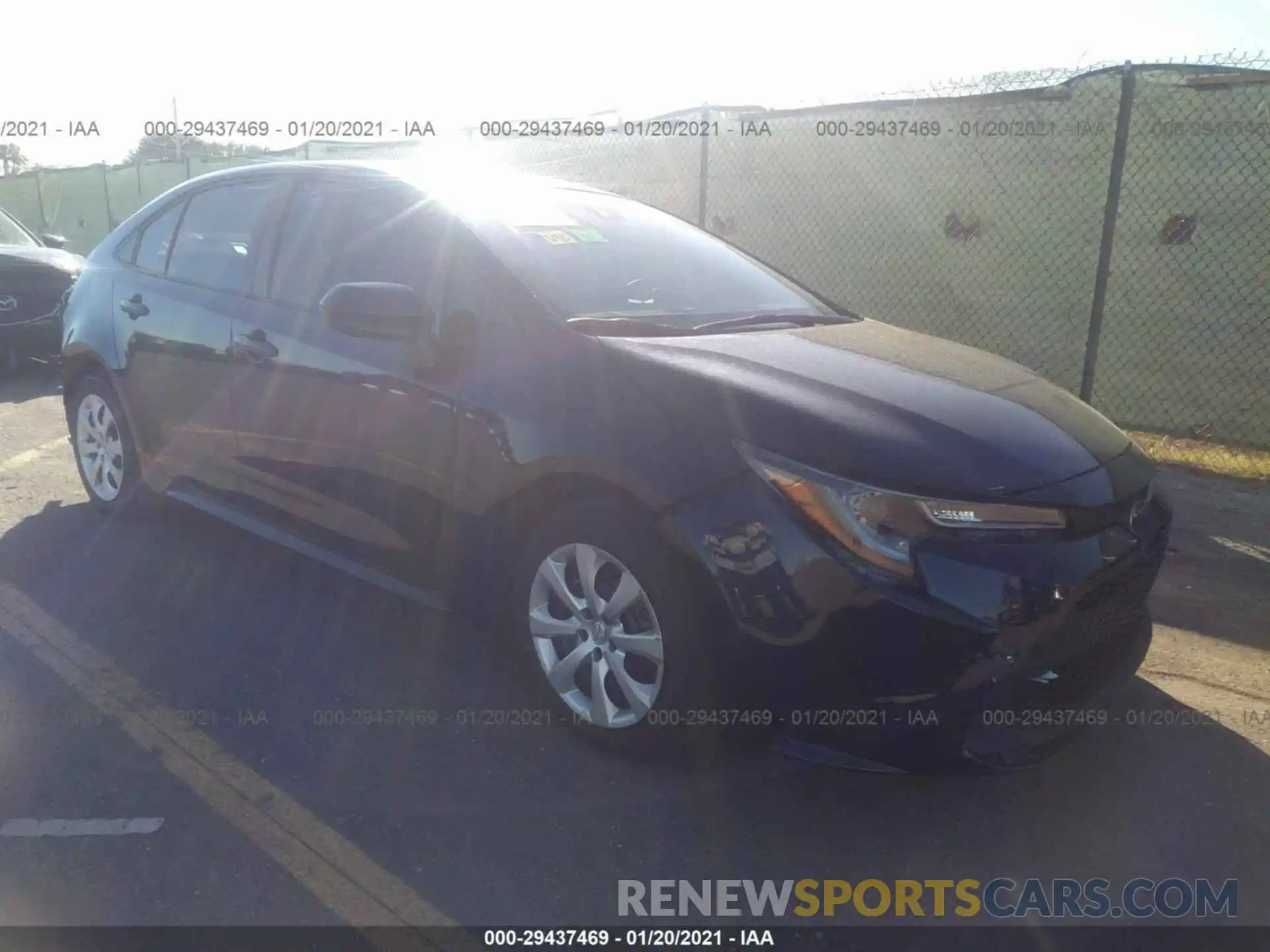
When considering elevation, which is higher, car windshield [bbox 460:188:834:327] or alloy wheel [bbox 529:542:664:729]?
car windshield [bbox 460:188:834:327]

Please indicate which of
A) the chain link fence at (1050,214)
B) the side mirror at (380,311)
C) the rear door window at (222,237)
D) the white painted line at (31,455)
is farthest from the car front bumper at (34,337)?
the side mirror at (380,311)

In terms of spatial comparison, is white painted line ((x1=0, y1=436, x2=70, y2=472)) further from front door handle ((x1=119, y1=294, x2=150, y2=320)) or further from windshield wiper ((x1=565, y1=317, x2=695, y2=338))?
windshield wiper ((x1=565, y1=317, x2=695, y2=338))

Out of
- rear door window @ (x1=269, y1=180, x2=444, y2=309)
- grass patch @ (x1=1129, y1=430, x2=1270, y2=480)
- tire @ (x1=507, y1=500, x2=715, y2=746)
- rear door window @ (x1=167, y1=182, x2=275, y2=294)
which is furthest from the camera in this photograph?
grass patch @ (x1=1129, y1=430, x2=1270, y2=480)

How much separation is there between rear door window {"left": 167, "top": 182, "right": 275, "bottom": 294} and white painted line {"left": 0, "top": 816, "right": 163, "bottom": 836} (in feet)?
7.04

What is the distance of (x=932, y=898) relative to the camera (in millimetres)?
2529

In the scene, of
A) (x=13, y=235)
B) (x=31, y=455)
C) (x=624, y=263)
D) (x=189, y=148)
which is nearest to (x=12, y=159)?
(x=189, y=148)

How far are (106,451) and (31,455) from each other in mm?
1655

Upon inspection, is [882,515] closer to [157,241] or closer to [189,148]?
[157,241]

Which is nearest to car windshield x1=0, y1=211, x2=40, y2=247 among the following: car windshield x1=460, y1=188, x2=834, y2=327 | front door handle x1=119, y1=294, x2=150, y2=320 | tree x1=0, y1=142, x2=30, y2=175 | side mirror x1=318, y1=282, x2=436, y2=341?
front door handle x1=119, y1=294, x2=150, y2=320

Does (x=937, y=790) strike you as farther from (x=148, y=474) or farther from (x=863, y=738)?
(x=148, y=474)

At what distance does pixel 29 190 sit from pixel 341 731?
55.3 ft

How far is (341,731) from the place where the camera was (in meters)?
3.22

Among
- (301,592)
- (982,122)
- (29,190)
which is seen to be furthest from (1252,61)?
(29,190)

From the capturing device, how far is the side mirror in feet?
10.6
